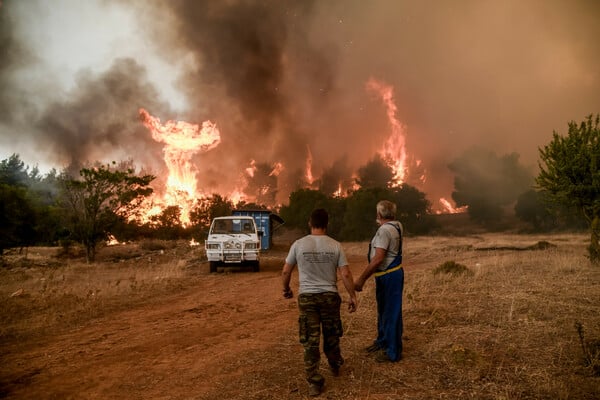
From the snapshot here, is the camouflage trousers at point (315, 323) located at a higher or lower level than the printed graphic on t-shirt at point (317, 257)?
lower

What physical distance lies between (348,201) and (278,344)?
45311 mm

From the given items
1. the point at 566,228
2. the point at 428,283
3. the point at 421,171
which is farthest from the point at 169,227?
the point at 421,171

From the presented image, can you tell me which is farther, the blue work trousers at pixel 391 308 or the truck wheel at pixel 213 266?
the truck wheel at pixel 213 266

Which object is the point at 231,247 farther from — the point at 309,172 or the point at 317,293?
the point at 309,172

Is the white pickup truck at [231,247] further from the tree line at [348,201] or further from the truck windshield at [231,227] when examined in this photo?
the tree line at [348,201]

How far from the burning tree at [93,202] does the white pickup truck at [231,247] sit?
34.9 ft

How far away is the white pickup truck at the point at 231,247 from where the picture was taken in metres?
15.4

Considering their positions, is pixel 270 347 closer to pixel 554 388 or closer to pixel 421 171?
pixel 554 388

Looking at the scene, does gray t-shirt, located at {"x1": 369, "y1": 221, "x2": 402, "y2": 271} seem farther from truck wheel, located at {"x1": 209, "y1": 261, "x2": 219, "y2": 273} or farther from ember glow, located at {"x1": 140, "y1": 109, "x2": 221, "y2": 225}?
ember glow, located at {"x1": 140, "y1": 109, "x2": 221, "y2": 225}

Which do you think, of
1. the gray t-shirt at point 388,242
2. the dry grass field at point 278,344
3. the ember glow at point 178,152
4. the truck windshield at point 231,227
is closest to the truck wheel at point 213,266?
the truck windshield at point 231,227

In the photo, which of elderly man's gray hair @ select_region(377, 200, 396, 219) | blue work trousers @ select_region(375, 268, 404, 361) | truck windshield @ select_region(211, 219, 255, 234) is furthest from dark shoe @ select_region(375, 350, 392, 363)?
truck windshield @ select_region(211, 219, 255, 234)

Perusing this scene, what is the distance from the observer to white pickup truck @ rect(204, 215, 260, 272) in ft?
50.5

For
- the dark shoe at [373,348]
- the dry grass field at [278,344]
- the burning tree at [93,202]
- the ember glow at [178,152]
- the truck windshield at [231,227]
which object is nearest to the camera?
the dry grass field at [278,344]

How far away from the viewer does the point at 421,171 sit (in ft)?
344
